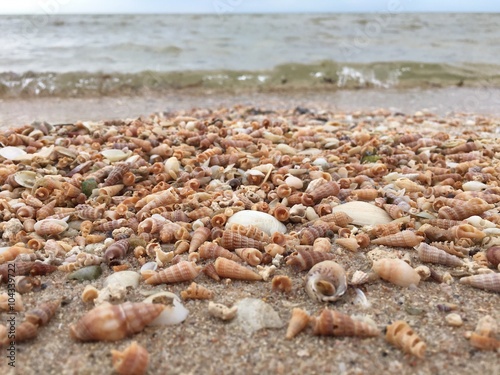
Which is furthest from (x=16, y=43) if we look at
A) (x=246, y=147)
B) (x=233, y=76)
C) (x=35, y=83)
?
(x=246, y=147)

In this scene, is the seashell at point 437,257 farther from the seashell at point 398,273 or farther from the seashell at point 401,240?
the seashell at point 398,273

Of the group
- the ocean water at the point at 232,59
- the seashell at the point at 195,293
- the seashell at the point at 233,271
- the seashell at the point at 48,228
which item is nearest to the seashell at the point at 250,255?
the seashell at the point at 233,271

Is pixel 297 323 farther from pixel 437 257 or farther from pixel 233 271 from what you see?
pixel 437 257

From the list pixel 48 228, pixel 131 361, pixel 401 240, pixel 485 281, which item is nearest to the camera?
pixel 131 361

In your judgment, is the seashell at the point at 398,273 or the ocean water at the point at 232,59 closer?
the seashell at the point at 398,273

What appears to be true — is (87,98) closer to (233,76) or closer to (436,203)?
(233,76)

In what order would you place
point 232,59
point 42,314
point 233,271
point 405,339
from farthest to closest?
point 232,59, point 233,271, point 42,314, point 405,339

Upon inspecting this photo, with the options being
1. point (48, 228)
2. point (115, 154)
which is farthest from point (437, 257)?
point (115, 154)
